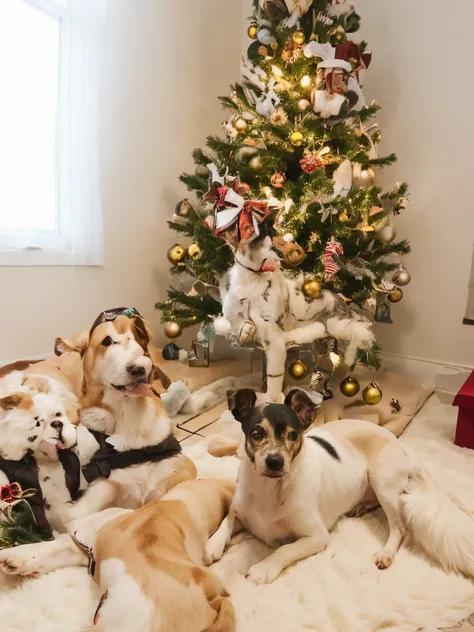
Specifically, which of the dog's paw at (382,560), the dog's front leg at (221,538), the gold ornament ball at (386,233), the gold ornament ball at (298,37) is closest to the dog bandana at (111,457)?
the dog's front leg at (221,538)

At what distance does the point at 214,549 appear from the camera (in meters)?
0.96

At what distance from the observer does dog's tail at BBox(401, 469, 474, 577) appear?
0.94m

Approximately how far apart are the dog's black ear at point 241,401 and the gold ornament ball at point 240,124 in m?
1.45

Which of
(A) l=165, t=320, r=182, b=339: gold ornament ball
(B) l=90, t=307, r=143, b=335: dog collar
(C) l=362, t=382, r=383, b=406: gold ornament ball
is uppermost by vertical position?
(B) l=90, t=307, r=143, b=335: dog collar

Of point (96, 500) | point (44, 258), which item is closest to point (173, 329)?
point (44, 258)

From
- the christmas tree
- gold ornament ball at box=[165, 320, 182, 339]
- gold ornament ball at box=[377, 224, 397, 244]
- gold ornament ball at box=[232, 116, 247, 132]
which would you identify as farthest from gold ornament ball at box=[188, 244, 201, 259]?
gold ornament ball at box=[377, 224, 397, 244]

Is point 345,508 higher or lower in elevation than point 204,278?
lower

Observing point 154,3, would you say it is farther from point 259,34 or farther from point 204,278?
point 204,278

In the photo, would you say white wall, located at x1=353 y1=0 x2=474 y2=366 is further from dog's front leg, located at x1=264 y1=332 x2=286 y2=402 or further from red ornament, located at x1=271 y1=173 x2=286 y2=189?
dog's front leg, located at x1=264 y1=332 x2=286 y2=402

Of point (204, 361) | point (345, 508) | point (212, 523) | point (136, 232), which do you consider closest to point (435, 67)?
point (136, 232)

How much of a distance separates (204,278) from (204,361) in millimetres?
445

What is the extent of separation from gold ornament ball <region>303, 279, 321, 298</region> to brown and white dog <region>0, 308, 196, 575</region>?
775 mm

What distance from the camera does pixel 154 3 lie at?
2348mm

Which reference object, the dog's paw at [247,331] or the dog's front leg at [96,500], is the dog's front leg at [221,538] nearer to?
the dog's front leg at [96,500]
